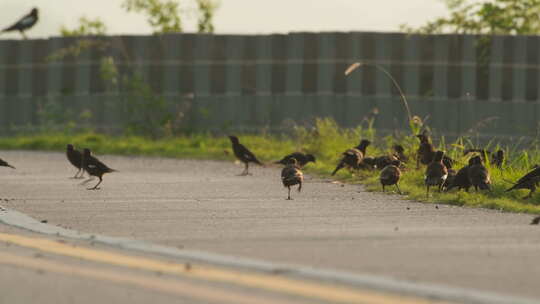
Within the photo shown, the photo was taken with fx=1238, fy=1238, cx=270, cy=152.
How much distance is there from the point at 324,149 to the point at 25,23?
14.2 m

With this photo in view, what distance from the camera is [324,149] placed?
25.4 metres

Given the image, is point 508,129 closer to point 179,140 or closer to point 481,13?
point 481,13

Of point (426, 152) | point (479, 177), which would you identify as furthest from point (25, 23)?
point (479, 177)

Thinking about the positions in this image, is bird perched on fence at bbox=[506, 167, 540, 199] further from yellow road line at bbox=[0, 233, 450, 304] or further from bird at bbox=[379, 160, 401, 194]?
yellow road line at bbox=[0, 233, 450, 304]

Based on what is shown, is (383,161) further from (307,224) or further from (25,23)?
(25,23)

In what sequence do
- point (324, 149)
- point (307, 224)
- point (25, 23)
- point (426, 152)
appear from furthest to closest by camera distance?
point (25, 23) < point (324, 149) < point (426, 152) < point (307, 224)

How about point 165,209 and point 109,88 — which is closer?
point 165,209

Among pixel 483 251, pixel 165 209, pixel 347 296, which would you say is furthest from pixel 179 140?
pixel 347 296

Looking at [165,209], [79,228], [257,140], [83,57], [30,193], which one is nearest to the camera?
[79,228]

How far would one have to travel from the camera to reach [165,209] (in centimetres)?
1490

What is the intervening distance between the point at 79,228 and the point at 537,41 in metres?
20.6

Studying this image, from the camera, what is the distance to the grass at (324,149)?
16.5 metres

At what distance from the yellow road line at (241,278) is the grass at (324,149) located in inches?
251

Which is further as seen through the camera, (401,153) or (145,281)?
(401,153)
